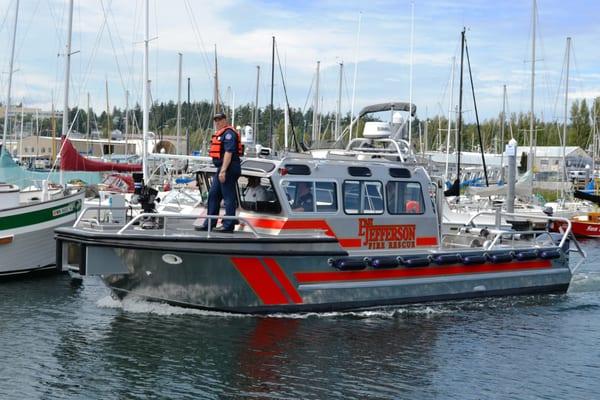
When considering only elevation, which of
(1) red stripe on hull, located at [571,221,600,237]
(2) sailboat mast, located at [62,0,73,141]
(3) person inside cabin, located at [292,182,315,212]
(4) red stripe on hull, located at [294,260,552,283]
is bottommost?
(1) red stripe on hull, located at [571,221,600,237]

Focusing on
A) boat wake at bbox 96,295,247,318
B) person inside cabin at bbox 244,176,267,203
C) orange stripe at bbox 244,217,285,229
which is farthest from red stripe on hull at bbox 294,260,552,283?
person inside cabin at bbox 244,176,267,203

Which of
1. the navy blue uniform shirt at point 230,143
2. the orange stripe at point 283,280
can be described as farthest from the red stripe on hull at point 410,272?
the navy blue uniform shirt at point 230,143

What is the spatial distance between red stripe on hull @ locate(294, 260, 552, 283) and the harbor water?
2.07 feet

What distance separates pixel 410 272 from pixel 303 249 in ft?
7.88

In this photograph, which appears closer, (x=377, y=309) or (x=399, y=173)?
(x=377, y=309)

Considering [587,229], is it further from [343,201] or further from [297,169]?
[297,169]

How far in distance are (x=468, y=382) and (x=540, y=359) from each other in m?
1.79

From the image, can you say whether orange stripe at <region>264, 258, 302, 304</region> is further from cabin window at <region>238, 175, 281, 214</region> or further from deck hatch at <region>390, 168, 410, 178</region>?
deck hatch at <region>390, 168, 410, 178</region>

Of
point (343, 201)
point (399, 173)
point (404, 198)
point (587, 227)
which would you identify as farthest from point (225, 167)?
point (587, 227)

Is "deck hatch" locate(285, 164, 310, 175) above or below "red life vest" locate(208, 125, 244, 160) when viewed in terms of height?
below

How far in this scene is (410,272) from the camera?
13891mm

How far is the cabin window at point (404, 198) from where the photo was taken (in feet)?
45.8

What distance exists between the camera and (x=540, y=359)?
37.4 feet

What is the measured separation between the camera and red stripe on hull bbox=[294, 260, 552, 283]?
42.2ft
